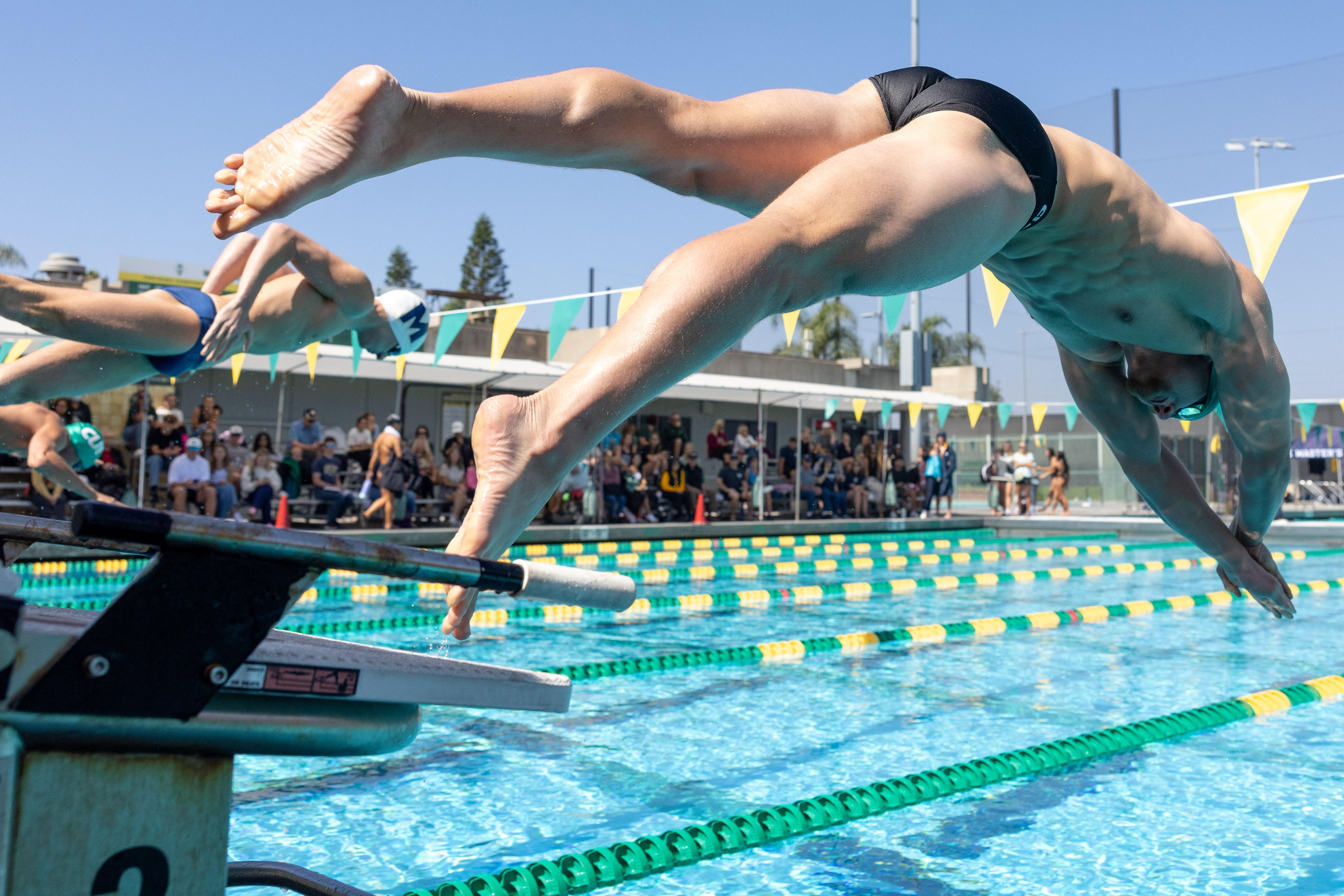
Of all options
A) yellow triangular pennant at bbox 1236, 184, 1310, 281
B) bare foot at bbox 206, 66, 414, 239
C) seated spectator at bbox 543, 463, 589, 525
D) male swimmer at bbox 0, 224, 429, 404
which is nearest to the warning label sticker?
bare foot at bbox 206, 66, 414, 239

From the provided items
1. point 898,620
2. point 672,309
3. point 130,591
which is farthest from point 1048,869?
point 898,620

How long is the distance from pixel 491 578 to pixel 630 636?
5325mm

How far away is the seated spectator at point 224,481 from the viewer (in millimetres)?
10961

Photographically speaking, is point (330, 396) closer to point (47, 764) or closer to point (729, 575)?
point (729, 575)

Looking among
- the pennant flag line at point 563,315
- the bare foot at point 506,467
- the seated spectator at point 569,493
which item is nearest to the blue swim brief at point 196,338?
the bare foot at point 506,467

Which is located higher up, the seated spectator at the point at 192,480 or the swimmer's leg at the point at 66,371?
the swimmer's leg at the point at 66,371

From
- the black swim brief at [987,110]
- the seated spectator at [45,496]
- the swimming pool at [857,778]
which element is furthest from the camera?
the seated spectator at [45,496]

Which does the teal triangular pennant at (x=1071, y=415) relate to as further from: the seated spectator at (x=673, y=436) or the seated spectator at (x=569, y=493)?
the seated spectator at (x=569, y=493)

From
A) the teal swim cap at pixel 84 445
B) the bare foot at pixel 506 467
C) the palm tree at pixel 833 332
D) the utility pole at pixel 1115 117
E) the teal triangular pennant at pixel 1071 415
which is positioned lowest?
the bare foot at pixel 506 467

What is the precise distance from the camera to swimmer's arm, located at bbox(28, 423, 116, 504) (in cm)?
567

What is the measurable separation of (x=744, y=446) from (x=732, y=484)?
4.04ft

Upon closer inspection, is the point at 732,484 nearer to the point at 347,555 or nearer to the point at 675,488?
the point at 675,488

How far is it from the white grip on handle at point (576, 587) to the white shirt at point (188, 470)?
10.8 metres

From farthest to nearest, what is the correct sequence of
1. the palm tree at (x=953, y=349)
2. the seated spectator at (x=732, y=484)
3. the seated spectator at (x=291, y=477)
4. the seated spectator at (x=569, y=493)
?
the palm tree at (x=953, y=349)
the seated spectator at (x=732, y=484)
the seated spectator at (x=569, y=493)
the seated spectator at (x=291, y=477)
